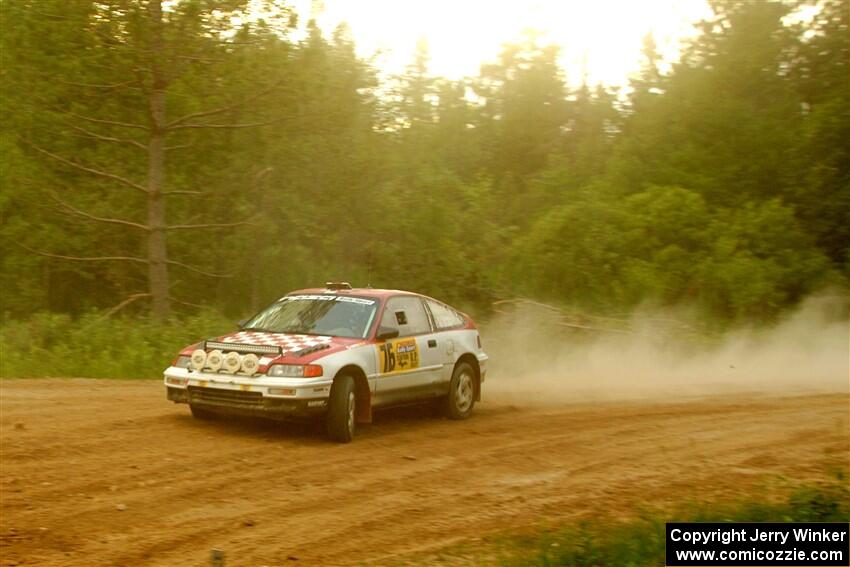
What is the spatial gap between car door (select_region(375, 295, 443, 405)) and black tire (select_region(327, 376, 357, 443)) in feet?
2.01

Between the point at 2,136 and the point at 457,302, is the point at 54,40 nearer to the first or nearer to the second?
the point at 2,136

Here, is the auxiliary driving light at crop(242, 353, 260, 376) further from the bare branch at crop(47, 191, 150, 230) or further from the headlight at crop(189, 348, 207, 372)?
the bare branch at crop(47, 191, 150, 230)

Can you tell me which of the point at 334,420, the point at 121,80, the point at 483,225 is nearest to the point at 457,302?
the point at 483,225

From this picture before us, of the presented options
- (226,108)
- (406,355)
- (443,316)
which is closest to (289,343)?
(406,355)

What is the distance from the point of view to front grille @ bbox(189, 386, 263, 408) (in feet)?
32.6

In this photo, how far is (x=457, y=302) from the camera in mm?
25188

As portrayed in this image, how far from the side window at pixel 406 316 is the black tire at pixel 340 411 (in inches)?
45.6

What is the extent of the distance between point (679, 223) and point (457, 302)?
696 cm

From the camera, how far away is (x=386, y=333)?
10992 millimetres

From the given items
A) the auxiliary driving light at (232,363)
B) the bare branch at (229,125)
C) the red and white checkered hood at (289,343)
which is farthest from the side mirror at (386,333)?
the bare branch at (229,125)

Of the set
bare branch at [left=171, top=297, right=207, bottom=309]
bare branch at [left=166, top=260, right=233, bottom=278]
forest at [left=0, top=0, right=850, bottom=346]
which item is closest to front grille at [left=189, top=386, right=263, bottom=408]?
forest at [left=0, top=0, right=850, bottom=346]

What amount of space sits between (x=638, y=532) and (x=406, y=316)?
5.36 meters

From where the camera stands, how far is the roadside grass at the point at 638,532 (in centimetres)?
620

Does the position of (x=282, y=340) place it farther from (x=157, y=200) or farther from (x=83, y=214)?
(x=83, y=214)
